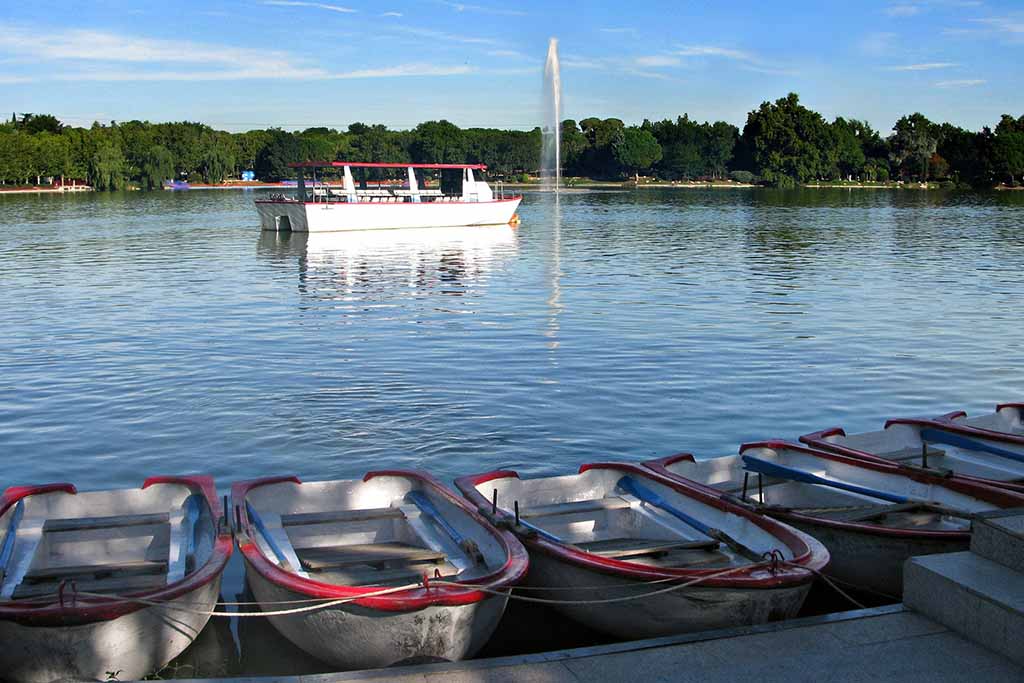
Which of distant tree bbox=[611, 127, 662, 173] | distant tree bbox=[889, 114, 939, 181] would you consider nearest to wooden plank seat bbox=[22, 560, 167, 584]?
distant tree bbox=[889, 114, 939, 181]

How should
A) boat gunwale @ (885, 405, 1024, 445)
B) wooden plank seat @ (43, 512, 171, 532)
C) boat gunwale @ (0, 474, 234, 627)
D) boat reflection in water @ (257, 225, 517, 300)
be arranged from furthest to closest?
1. boat reflection in water @ (257, 225, 517, 300)
2. boat gunwale @ (885, 405, 1024, 445)
3. wooden plank seat @ (43, 512, 171, 532)
4. boat gunwale @ (0, 474, 234, 627)

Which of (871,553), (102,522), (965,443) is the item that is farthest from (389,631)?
(965,443)

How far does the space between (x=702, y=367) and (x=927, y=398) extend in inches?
133

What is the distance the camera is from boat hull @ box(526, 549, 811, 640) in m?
6.21

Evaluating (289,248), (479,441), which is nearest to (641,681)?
(479,441)

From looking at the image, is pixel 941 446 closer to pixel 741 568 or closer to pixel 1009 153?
pixel 741 568

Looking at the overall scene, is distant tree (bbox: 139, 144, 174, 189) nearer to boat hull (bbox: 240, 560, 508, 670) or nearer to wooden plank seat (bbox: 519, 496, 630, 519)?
wooden plank seat (bbox: 519, 496, 630, 519)

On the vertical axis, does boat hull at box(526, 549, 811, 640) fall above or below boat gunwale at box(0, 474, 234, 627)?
below

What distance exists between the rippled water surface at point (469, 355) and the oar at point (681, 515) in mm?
3291

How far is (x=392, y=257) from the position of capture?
127 ft

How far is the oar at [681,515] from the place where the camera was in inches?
273

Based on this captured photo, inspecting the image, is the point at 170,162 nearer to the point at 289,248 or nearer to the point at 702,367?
the point at 289,248

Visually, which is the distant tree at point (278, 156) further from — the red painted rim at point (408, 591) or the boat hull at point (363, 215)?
the red painted rim at point (408, 591)

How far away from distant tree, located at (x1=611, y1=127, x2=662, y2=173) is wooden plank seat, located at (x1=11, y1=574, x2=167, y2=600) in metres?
182
